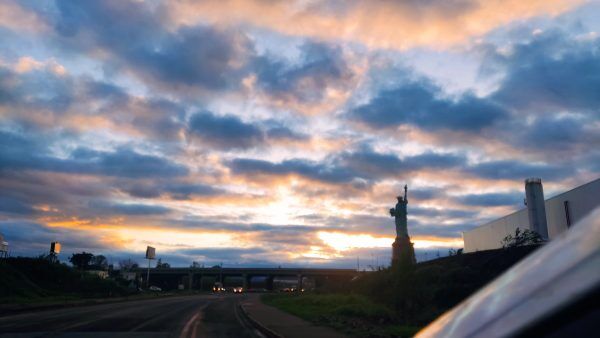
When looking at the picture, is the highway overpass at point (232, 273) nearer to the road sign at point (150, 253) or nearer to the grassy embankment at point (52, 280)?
the road sign at point (150, 253)

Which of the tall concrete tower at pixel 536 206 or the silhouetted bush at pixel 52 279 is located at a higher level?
the tall concrete tower at pixel 536 206

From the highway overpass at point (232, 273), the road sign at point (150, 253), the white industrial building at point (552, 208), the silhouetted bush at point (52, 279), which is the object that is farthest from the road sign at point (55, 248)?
the white industrial building at point (552, 208)

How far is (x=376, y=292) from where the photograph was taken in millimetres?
34719

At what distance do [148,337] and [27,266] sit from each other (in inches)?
2139

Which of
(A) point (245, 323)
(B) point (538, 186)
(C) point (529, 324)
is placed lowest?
(A) point (245, 323)

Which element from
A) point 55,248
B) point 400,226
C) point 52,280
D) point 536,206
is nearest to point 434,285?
point 400,226

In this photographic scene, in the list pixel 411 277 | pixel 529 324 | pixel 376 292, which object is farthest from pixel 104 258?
pixel 529 324

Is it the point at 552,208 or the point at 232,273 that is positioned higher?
the point at 552,208

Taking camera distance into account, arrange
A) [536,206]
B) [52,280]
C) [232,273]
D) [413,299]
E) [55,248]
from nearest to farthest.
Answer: [413,299], [536,206], [52,280], [55,248], [232,273]

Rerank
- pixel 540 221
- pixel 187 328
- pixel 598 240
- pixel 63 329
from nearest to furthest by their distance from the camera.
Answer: pixel 598 240
pixel 63 329
pixel 187 328
pixel 540 221

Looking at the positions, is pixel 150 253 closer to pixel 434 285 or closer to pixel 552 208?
pixel 552 208

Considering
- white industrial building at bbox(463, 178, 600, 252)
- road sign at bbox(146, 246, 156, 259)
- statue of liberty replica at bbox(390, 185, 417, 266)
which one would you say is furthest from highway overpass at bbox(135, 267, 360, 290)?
statue of liberty replica at bbox(390, 185, 417, 266)

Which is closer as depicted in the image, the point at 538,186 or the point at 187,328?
the point at 187,328

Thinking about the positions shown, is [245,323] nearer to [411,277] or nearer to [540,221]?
[411,277]
